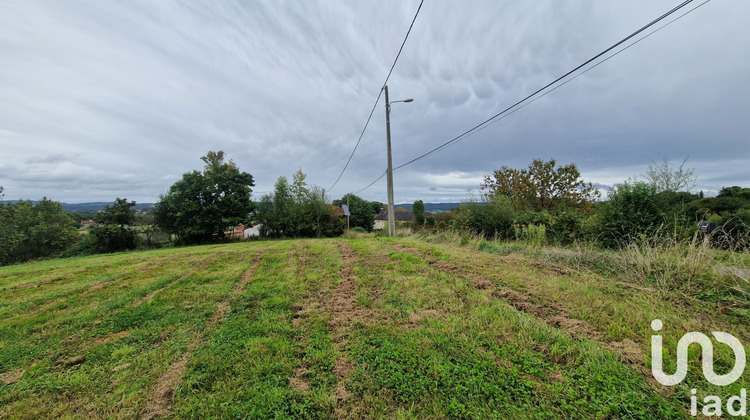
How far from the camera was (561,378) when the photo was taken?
6.48 feet

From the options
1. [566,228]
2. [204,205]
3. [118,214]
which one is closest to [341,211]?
[204,205]

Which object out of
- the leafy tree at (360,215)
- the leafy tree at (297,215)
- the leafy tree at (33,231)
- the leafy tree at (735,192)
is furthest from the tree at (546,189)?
the leafy tree at (33,231)

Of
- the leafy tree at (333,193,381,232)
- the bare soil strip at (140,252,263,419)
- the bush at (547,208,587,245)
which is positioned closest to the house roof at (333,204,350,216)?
the leafy tree at (333,193,381,232)

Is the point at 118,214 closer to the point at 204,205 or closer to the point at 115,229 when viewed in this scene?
the point at 115,229

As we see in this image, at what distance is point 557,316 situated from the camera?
299 cm

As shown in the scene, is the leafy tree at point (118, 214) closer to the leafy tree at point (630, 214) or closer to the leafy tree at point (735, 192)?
the leafy tree at point (630, 214)

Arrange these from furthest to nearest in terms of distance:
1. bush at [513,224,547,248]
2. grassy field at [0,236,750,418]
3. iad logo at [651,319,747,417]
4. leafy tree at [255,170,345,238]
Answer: leafy tree at [255,170,345,238], bush at [513,224,547,248], grassy field at [0,236,750,418], iad logo at [651,319,747,417]

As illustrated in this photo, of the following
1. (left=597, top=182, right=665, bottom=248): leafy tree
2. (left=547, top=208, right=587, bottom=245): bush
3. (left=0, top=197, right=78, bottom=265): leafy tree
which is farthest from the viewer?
(left=0, top=197, right=78, bottom=265): leafy tree

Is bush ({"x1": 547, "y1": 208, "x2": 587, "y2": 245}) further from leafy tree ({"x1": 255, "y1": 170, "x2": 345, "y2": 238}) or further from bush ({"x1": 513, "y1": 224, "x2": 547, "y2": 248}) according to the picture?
leafy tree ({"x1": 255, "y1": 170, "x2": 345, "y2": 238})

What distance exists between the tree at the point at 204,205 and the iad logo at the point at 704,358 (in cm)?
2545

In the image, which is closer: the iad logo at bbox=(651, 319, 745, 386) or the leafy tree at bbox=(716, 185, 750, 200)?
the iad logo at bbox=(651, 319, 745, 386)

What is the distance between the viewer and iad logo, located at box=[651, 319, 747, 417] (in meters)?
1.65

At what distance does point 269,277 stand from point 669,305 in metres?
6.76

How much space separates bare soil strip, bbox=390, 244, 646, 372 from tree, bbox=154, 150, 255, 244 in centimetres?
2354
